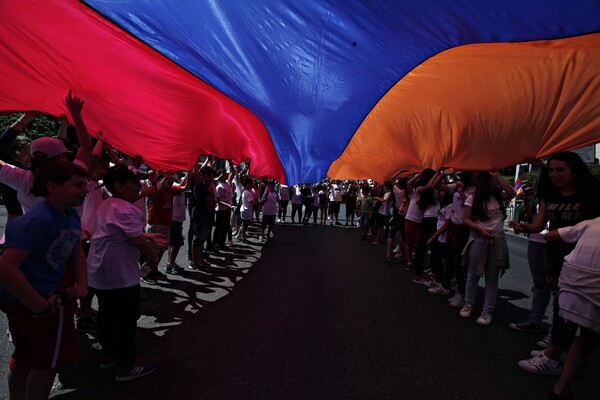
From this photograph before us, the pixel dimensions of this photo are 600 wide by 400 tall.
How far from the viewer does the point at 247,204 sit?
9648mm

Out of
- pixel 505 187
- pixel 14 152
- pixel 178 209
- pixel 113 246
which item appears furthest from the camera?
→ pixel 178 209

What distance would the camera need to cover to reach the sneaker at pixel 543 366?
3.14 metres

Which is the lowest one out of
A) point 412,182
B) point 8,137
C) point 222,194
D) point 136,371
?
point 136,371

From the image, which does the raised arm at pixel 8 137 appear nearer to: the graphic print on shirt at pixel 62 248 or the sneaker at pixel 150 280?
the graphic print on shirt at pixel 62 248

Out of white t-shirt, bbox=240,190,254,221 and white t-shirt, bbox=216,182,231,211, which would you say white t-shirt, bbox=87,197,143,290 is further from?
Result: white t-shirt, bbox=240,190,254,221

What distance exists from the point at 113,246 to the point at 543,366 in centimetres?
380

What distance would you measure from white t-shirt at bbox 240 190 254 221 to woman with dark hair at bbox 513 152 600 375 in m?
7.12

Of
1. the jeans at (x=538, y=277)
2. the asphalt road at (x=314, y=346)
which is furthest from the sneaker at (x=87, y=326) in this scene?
the jeans at (x=538, y=277)

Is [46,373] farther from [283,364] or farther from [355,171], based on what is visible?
[355,171]

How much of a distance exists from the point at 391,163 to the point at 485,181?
2066mm

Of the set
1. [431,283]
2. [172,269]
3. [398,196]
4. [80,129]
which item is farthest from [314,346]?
[398,196]

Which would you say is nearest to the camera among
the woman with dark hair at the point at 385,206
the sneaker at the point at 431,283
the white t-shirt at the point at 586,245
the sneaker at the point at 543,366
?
the white t-shirt at the point at 586,245

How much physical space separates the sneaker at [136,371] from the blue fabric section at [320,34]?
259 centimetres

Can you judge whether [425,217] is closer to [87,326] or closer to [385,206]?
[385,206]
